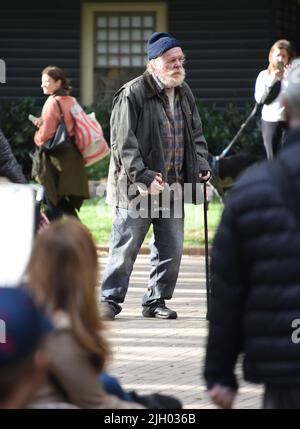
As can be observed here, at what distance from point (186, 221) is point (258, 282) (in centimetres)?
1314

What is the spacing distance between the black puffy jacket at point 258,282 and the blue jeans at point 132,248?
Result: 579cm

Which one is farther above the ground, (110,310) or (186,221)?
(110,310)

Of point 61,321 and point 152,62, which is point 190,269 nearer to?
point 152,62

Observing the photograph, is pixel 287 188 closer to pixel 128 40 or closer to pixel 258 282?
pixel 258 282

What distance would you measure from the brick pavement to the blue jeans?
0.96 feet

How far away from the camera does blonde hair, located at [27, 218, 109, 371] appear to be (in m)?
4.64

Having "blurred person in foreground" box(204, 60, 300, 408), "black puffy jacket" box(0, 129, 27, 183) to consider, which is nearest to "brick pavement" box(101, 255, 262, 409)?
"black puffy jacket" box(0, 129, 27, 183)

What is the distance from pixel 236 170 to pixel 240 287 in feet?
43.8

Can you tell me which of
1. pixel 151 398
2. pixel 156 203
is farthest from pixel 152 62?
pixel 151 398

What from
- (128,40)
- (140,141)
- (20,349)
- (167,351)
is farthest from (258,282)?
(128,40)

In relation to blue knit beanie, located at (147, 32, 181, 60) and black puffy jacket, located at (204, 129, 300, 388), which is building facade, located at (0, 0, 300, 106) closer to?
blue knit beanie, located at (147, 32, 181, 60)

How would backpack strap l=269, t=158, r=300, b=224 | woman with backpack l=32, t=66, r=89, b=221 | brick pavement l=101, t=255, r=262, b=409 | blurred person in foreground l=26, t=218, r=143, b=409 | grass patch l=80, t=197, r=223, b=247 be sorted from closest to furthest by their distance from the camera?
blurred person in foreground l=26, t=218, r=143, b=409 < backpack strap l=269, t=158, r=300, b=224 < brick pavement l=101, t=255, r=262, b=409 < woman with backpack l=32, t=66, r=89, b=221 < grass patch l=80, t=197, r=223, b=247

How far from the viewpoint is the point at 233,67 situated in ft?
83.2

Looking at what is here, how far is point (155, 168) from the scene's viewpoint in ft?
34.7
